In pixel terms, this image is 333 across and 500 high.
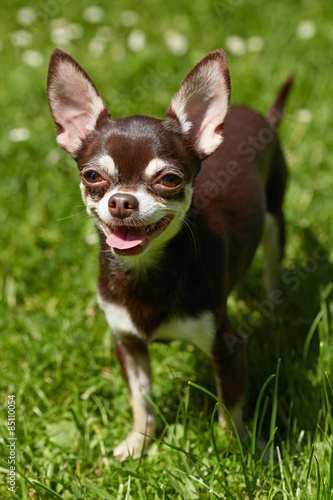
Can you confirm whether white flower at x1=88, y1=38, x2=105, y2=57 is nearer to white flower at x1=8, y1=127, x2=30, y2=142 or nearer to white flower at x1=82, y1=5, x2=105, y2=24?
white flower at x1=82, y1=5, x2=105, y2=24

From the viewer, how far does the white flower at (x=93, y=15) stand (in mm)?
6711

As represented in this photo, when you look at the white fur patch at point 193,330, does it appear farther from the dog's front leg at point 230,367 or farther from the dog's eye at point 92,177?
the dog's eye at point 92,177

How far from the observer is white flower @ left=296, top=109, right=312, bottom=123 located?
16.9 ft

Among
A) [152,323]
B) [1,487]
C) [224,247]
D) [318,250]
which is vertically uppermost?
[224,247]

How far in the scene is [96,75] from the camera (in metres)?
5.66

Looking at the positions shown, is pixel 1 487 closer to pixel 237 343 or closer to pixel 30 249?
pixel 237 343

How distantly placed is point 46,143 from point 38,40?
75.5 inches

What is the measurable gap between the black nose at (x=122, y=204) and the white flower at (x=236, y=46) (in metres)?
3.99

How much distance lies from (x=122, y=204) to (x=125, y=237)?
0.23 meters

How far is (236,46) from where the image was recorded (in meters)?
5.69

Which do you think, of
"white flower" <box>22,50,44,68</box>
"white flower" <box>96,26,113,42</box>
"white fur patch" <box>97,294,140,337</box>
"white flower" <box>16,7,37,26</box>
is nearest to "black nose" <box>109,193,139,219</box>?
"white fur patch" <box>97,294,140,337</box>

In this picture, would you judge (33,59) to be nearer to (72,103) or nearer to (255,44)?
(255,44)

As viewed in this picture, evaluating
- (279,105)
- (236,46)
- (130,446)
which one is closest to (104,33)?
(236,46)

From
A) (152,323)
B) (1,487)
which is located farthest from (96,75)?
(1,487)
